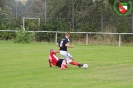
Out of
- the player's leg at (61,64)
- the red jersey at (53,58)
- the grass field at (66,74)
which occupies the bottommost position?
the grass field at (66,74)

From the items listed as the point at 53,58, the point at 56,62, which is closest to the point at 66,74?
the point at 56,62

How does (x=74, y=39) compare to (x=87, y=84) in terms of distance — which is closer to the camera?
(x=87, y=84)

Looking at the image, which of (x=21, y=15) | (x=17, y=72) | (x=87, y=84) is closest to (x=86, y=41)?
(x=21, y=15)

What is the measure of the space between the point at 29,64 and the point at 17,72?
2.89 meters

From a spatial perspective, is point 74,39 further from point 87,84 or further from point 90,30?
point 87,84

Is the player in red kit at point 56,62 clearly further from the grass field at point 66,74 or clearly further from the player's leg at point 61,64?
the grass field at point 66,74

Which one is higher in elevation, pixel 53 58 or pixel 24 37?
pixel 24 37

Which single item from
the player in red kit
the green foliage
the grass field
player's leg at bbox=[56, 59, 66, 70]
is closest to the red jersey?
the player in red kit

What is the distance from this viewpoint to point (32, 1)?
41969mm

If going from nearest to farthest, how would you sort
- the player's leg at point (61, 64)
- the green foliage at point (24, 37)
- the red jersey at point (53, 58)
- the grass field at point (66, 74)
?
the grass field at point (66, 74), the player's leg at point (61, 64), the red jersey at point (53, 58), the green foliage at point (24, 37)

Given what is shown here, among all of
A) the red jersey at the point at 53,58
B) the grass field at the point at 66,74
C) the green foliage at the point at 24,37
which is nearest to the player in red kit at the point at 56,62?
the red jersey at the point at 53,58

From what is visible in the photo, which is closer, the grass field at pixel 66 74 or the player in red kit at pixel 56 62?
the grass field at pixel 66 74

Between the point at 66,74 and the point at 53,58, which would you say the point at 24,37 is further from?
the point at 66,74

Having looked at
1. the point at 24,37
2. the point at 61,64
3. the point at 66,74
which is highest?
the point at 24,37
